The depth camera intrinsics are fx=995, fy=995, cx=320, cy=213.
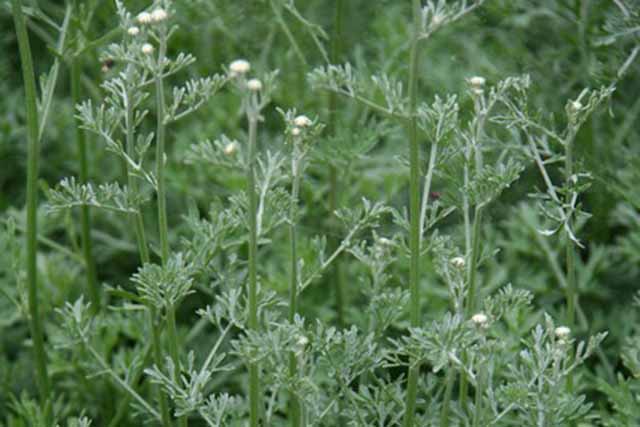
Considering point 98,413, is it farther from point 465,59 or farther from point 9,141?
point 465,59

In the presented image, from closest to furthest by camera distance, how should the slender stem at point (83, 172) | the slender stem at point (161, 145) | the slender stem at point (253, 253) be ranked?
the slender stem at point (253, 253)
the slender stem at point (161, 145)
the slender stem at point (83, 172)

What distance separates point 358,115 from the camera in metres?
2.35

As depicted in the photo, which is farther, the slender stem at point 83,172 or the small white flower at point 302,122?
the slender stem at point 83,172

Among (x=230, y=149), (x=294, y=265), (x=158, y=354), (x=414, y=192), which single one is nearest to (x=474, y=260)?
(x=414, y=192)

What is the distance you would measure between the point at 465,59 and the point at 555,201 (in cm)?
125

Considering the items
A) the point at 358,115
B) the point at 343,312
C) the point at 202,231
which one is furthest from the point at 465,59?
the point at 202,231

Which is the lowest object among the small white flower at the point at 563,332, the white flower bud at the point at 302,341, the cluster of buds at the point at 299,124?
the small white flower at the point at 563,332

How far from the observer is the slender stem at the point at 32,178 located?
1.44 metres

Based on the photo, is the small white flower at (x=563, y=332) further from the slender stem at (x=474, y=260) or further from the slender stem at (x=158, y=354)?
the slender stem at (x=158, y=354)

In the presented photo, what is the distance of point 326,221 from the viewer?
2217 millimetres

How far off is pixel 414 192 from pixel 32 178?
2.03 feet

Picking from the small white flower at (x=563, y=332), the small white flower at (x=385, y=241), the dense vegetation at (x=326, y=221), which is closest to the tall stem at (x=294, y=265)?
the dense vegetation at (x=326, y=221)

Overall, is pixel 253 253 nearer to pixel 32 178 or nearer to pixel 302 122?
pixel 302 122

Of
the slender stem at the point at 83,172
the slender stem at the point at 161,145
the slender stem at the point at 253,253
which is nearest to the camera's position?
the slender stem at the point at 253,253
